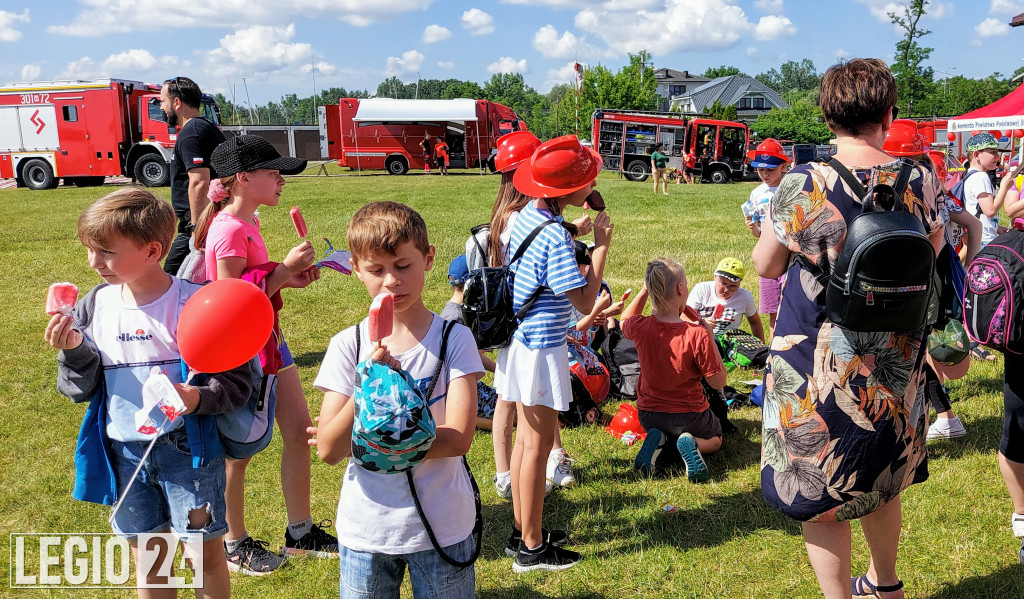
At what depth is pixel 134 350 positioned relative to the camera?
2.34 metres

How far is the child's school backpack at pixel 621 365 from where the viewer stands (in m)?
5.50

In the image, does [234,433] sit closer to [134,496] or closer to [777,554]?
[134,496]

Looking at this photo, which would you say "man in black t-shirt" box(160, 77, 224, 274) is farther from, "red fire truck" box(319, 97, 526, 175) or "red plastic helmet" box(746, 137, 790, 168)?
"red fire truck" box(319, 97, 526, 175)

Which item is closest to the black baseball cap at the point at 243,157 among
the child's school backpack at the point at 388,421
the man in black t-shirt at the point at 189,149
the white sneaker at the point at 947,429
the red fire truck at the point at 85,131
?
the man in black t-shirt at the point at 189,149

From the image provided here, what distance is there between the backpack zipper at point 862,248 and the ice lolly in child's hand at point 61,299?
2.24 meters

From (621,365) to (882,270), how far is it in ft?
12.0

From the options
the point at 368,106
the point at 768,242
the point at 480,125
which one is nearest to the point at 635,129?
the point at 480,125

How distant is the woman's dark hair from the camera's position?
7.20 feet

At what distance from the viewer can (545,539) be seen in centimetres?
343

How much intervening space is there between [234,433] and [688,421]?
8.93 feet

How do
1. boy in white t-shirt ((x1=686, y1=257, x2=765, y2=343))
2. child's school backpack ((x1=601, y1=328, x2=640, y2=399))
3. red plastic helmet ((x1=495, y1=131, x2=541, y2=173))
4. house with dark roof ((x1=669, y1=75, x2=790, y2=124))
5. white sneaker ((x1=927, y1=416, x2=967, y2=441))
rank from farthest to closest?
house with dark roof ((x1=669, y1=75, x2=790, y2=124)) → boy in white t-shirt ((x1=686, y1=257, x2=765, y2=343)) → child's school backpack ((x1=601, y1=328, x2=640, y2=399)) → white sneaker ((x1=927, y1=416, x2=967, y2=441)) → red plastic helmet ((x1=495, y1=131, x2=541, y2=173))

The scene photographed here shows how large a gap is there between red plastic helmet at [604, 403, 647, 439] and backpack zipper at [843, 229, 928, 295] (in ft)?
9.12

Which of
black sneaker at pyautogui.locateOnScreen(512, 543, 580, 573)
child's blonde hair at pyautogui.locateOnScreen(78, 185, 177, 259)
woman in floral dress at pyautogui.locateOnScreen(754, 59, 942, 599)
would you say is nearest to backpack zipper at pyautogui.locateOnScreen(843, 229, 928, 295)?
woman in floral dress at pyautogui.locateOnScreen(754, 59, 942, 599)

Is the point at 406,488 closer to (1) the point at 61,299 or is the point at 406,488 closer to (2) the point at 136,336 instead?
(2) the point at 136,336
